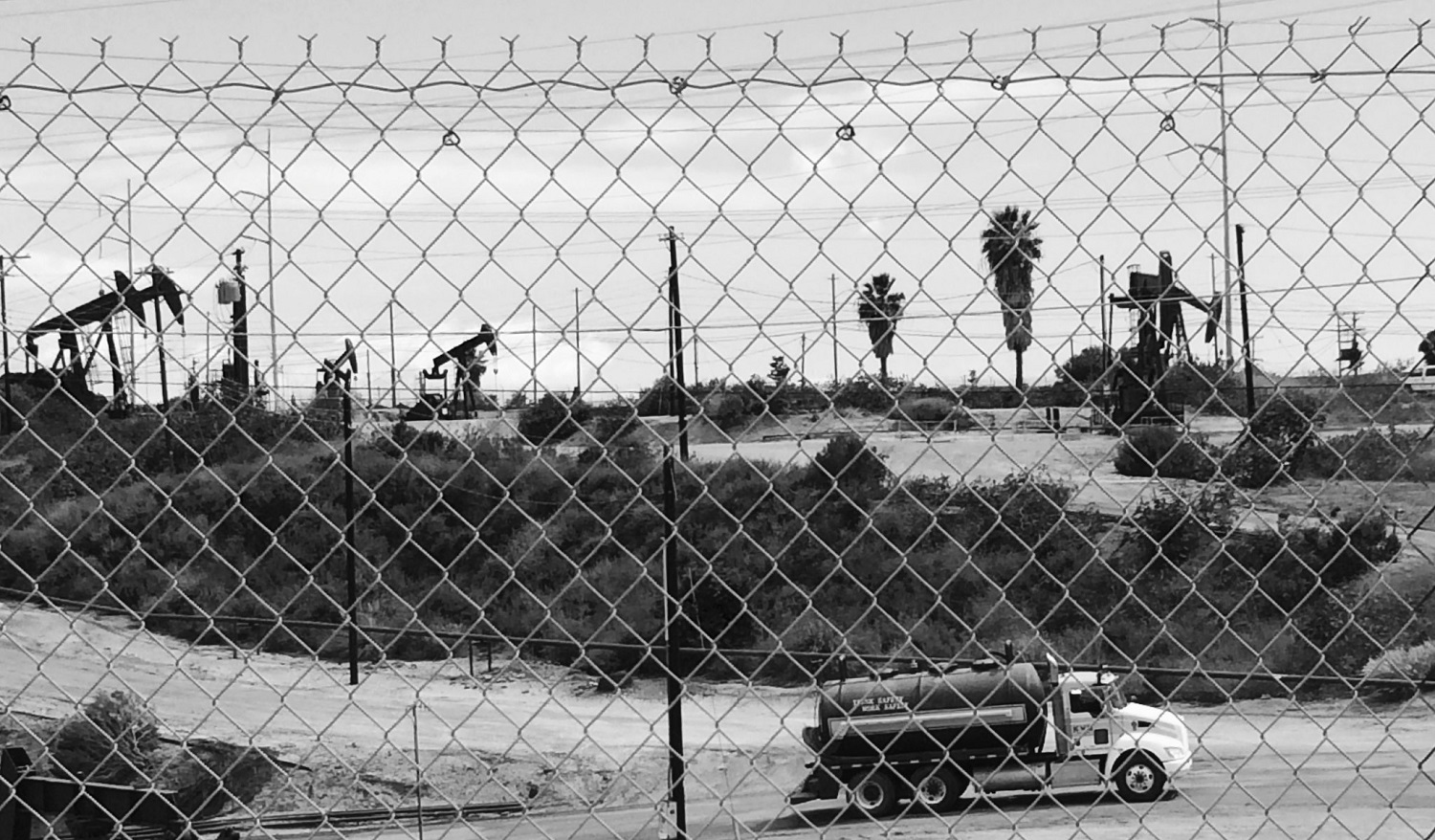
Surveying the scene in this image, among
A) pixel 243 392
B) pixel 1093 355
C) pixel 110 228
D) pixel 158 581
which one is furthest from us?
pixel 158 581

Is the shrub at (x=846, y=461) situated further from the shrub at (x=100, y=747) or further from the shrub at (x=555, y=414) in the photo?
the shrub at (x=100, y=747)

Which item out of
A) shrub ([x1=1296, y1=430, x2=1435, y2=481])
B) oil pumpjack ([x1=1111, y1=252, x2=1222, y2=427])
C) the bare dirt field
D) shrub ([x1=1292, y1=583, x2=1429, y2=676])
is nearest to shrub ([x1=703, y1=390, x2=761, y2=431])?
oil pumpjack ([x1=1111, y1=252, x2=1222, y2=427])

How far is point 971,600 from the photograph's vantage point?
739 inches

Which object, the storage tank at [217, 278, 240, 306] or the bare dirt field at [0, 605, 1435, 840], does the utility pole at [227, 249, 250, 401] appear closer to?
the storage tank at [217, 278, 240, 306]

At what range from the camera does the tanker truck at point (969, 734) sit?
115 inches

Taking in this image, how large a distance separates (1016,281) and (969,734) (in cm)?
527

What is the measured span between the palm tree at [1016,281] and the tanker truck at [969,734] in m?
0.56

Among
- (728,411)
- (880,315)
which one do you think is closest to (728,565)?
(728,411)

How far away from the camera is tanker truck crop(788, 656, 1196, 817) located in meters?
2.93

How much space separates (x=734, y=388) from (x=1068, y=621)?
1467cm

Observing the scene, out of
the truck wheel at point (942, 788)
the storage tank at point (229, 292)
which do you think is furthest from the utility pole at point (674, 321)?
the truck wheel at point (942, 788)

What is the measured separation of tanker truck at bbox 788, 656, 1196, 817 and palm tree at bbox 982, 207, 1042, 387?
56cm

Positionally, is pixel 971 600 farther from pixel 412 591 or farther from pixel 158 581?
pixel 158 581

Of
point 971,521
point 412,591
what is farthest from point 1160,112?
point 412,591
